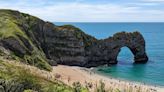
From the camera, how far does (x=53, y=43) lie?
13150 centimetres

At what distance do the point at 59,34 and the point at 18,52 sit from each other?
2310 cm

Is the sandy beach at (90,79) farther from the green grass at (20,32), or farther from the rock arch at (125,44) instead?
the rock arch at (125,44)

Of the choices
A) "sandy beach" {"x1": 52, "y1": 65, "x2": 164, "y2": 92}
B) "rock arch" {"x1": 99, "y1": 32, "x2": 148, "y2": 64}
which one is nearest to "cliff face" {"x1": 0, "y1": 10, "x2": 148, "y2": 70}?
"rock arch" {"x1": 99, "y1": 32, "x2": 148, "y2": 64}

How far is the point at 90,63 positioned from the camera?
135250 millimetres

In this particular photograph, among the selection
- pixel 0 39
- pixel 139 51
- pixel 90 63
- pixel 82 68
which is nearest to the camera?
pixel 0 39

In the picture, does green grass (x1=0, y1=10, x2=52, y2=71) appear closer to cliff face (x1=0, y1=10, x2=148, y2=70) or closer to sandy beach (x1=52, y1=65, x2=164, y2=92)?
cliff face (x1=0, y1=10, x2=148, y2=70)

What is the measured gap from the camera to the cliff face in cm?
11256

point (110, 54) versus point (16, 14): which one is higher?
point (16, 14)

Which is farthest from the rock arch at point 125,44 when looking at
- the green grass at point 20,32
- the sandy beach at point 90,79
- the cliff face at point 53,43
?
the green grass at point 20,32

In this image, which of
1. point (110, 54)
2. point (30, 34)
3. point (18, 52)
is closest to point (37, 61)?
point (18, 52)

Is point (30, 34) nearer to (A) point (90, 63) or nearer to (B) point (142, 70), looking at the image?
(A) point (90, 63)

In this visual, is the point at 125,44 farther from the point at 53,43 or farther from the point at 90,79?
the point at 90,79

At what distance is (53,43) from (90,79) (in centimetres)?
2946

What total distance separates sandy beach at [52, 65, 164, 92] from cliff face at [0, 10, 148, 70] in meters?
5.27
